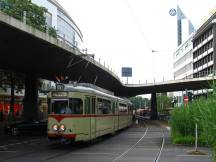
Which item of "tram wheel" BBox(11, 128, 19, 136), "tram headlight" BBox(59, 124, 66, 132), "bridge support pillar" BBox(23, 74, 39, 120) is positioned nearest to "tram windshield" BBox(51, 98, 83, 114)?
"tram headlight" BBox(59, 124, 66, 132)

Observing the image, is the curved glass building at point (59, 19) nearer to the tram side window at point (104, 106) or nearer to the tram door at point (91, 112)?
the tram side window at point (104, 106)

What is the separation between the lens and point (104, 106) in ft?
95.1

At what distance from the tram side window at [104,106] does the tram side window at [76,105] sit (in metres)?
3.00

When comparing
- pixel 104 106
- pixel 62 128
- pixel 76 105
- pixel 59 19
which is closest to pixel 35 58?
pixel 104 106

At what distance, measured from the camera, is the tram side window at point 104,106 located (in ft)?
88.7

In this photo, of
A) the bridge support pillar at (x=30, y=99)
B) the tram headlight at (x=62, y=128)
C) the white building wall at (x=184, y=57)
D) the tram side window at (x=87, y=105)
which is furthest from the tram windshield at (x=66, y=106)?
the white building wall at (x=184, y=57)

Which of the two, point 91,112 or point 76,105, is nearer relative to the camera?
point 76,105

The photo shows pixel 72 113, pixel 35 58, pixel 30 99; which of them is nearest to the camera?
pixel 72 113

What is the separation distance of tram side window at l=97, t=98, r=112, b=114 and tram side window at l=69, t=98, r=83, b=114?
3.00 meters

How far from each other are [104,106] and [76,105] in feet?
17.9

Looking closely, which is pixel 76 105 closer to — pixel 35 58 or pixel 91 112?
pixel 91 112

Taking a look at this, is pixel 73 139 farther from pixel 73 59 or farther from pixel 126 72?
pixel 126 72

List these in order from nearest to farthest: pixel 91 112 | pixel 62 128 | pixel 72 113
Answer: pixel 62 128 < pixel 72 113 < pixel 91 112

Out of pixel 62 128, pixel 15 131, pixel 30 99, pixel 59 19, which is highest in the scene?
pixel 59 19
